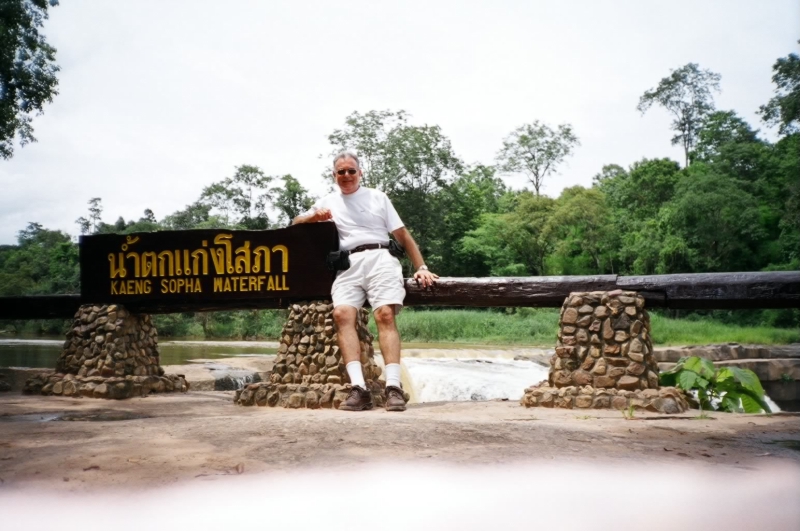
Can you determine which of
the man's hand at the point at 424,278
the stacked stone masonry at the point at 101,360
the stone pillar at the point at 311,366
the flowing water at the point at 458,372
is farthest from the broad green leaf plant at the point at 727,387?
the stacked stone masonry at the point at 101,360

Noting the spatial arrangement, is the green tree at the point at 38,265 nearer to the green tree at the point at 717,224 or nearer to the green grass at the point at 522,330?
the green grass at the point at 522,330

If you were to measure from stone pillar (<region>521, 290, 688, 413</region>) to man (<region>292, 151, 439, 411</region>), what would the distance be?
1267 millimetres

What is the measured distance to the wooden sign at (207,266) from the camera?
5.41m

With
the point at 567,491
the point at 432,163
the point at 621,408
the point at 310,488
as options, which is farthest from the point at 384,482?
the point at 432,163

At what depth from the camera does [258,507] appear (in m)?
2.16

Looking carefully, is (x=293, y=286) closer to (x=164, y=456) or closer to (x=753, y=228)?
(x=164, y=456)

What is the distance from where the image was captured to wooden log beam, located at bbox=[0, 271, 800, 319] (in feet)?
16.0

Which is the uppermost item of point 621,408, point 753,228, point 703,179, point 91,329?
point 703,179

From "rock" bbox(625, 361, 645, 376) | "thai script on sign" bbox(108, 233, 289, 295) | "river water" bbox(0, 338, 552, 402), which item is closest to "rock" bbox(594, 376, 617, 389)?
"rock" bbox(625, 361, 645, 376)

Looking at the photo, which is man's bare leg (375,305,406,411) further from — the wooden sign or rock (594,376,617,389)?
rock (594,376,617,389)

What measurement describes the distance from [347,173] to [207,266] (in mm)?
1813

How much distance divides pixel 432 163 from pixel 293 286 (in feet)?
74.5

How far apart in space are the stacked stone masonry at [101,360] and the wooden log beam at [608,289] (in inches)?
16.3

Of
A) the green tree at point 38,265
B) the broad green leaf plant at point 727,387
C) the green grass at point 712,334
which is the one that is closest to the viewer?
the broad green leaf plant at point 727,387
